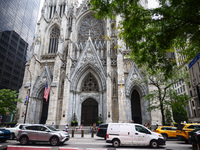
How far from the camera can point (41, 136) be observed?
9859 millimetres

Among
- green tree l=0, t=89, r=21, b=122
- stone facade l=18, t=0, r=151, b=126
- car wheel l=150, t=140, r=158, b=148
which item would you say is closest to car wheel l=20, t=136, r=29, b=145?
car wheel l=150, t=140, r=158, b=148

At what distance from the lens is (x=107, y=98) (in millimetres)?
21500

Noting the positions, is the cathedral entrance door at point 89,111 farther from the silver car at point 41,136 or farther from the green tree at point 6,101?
the silver car at point 41,136

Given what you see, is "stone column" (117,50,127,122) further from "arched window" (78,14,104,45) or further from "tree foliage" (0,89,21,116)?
"tree foliage" (0,89,21,116)

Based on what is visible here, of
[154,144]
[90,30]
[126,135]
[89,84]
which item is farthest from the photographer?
[90,30]

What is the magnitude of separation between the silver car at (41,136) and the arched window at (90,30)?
71.2 feet

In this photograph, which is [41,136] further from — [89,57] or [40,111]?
[89,57]

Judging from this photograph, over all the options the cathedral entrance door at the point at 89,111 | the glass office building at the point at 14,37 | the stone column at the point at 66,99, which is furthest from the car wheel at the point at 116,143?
the glass office building at the point at 14,37

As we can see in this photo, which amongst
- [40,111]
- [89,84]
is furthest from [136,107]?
[40,111]

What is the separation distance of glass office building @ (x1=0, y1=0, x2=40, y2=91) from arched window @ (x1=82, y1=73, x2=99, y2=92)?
3289 centimetres

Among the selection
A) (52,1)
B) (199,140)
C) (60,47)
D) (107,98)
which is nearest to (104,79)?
(107,98)

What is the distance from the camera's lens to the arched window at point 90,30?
29219 mm

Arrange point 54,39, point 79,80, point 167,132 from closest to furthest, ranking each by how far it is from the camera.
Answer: point 167,132
point 79,80
point 54,39

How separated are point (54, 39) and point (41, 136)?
2339 centimetres
